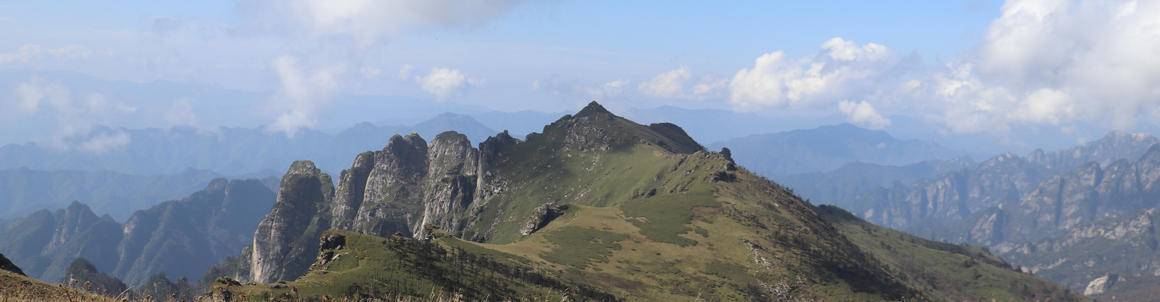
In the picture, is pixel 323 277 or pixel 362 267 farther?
pixel 362 267

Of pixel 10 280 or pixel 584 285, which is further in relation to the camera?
pixel 584 285

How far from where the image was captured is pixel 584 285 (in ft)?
627

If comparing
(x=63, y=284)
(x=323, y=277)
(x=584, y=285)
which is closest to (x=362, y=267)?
(x=323, y=277)

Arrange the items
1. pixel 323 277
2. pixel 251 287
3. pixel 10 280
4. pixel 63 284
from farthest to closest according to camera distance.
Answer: pixel 323 277
pixel 251 287
pixel 10 280
pixel 63 284

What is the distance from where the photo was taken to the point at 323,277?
484 ft

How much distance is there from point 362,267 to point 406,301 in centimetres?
14356

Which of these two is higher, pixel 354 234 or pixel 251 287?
pixel 354 234

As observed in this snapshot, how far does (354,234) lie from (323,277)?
33.7m

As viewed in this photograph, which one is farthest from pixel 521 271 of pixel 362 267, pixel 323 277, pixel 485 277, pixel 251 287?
pixel 251 287

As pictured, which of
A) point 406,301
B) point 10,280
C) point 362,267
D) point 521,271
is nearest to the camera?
point 406,301

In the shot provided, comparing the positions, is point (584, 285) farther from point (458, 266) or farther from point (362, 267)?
point (362, 267)

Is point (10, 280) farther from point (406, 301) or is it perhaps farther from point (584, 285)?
point (584, 285)

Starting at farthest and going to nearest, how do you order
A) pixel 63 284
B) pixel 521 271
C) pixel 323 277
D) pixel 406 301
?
pixel 521 271
pixel 323 277
pixel 63 284
pixel 406 301

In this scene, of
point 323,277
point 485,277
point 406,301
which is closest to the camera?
point 406,301
